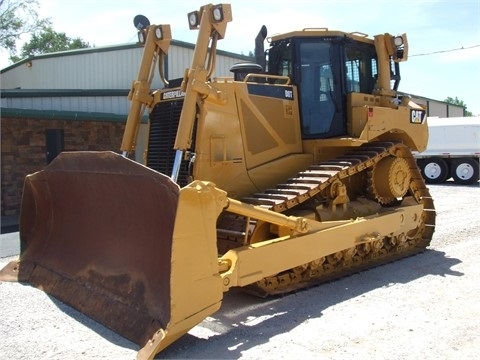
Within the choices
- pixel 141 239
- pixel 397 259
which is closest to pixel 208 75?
pixel 141 239

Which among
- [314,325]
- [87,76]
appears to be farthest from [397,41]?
[87,76]

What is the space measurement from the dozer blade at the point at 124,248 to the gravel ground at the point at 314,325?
0.71 feet

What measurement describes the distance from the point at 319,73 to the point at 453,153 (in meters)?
13.9

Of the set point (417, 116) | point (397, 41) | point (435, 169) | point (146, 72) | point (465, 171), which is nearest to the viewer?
point (146, 72)

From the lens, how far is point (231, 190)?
18.6 ft

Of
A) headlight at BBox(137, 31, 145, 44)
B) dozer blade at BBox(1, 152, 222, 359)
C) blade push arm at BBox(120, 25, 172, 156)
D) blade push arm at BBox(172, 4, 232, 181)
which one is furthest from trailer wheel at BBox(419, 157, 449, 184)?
dozer blade at BBox(1, 152, 222, 359)

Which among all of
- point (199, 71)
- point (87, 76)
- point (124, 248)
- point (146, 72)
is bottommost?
point (124, 248)

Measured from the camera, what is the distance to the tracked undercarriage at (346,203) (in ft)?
17.3

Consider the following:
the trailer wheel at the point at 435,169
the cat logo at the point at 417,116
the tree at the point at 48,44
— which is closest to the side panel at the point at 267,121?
the cat logo at the point at 417,116

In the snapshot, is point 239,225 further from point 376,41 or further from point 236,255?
point 376,41

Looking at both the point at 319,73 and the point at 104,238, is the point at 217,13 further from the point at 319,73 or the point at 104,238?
the point at 104,238

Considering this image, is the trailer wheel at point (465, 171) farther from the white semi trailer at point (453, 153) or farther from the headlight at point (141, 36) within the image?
the headlight at point (141, 36)

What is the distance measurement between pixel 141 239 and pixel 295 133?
2811mm

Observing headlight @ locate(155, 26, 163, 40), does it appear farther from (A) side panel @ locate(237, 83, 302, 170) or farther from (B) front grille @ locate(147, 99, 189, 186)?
(A) side panel @ locate(237, 83, 302, 170)
